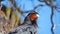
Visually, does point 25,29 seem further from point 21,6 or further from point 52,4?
point 52,4

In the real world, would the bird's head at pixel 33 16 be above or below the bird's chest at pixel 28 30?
above

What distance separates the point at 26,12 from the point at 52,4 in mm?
239

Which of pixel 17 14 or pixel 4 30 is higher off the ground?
pixel 17 14

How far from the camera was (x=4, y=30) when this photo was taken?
4.80 feet

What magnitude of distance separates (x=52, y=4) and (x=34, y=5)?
0.16 m

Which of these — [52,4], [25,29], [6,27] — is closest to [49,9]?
[52,4]

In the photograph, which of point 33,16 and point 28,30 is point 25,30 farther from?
point 33,16

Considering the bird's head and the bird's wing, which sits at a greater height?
the bird's head

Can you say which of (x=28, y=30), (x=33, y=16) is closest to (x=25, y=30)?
(x=28, y=30)

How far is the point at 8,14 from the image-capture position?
1.49m

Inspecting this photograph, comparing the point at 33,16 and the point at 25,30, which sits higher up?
the point at 33,16

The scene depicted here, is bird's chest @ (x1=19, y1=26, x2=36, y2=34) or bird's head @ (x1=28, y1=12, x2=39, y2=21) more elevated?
bird's head @ (x1=28, y1=12, x2=39, y2=21)

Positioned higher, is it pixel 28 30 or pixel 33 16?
pixel 33 16

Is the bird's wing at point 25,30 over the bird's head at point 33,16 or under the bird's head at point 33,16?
under
